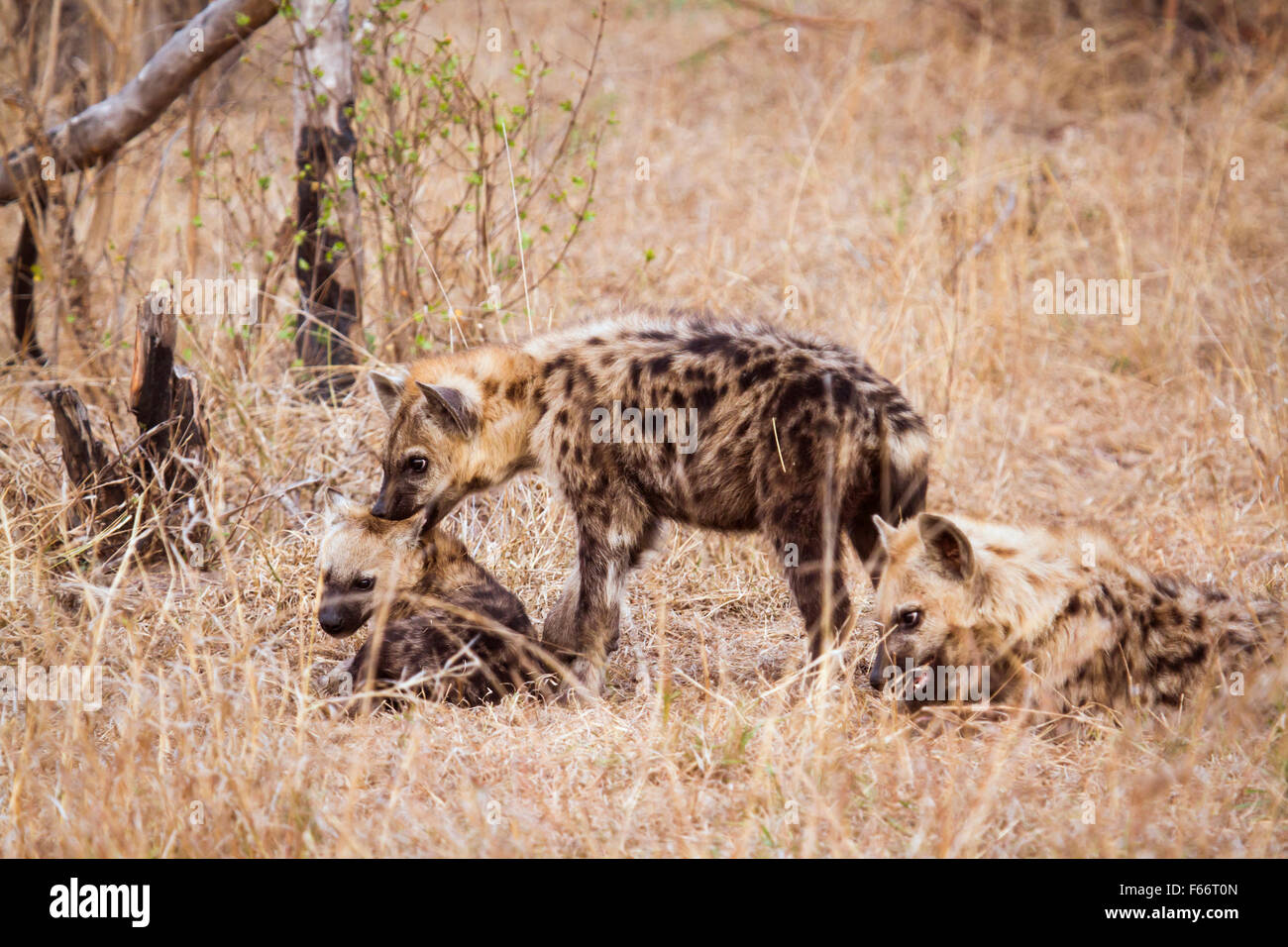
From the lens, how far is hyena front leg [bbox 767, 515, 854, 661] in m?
4.54

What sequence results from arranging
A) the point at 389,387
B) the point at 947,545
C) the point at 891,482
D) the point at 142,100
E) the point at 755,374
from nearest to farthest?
the point at 947,545, the point at 891,482, the point at 755,374, the point at 389,387, the point at 142,100

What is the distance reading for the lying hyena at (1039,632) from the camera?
4.42 m

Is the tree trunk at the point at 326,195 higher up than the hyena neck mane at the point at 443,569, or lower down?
higher up

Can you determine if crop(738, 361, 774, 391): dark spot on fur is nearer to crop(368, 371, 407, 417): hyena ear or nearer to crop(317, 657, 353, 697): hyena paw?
crop(368, 371, 407, 417): hyena ear

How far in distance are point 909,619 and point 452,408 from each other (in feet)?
6.34

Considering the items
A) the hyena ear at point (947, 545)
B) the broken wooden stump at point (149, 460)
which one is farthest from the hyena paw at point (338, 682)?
the hyena ear at point (947, 545)

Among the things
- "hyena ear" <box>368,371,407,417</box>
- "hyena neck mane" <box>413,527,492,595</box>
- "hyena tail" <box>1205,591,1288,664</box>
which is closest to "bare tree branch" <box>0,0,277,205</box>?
"hyena ear" <box>368,371,407,417</box>

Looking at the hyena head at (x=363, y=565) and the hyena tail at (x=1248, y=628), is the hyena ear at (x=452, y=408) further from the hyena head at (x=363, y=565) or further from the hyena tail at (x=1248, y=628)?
the hyena tail at (x=1248, y=628)

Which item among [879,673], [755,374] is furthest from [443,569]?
[879,673]

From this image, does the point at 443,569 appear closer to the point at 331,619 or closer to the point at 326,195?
the point at 331,619

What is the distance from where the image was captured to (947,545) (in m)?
4.41

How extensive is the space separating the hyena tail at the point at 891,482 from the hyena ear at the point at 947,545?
324 millimetres

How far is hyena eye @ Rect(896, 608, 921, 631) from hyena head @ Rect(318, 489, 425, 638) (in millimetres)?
1900

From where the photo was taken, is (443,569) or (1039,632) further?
(443,569)
